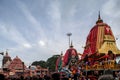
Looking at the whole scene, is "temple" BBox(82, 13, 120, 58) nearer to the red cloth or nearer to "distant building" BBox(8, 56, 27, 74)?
the red cloth

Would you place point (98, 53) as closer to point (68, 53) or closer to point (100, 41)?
point (100, 41)

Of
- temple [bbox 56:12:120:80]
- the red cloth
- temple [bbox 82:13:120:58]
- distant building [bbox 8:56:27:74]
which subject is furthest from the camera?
distant building [bbox 8:56:27:74]

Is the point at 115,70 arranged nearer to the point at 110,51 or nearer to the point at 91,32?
the point at 110,51

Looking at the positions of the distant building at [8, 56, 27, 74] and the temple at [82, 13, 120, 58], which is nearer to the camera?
the temple at [82, 13, 120, 58]

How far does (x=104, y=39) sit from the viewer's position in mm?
41812

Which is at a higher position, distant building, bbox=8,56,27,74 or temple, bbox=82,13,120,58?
temple, bbox=82,13,120,58

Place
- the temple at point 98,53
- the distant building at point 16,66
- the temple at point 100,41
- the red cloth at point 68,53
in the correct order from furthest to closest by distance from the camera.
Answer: the distant building at point 16,66
the red cloth at point 68,53
the temple at point 100,41
the temple at point 98,53

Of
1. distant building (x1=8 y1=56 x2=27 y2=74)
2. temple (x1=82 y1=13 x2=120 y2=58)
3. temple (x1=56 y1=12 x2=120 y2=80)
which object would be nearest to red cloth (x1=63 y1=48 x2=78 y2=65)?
temple (x1=56 y1=12 x2=120 y2=80)

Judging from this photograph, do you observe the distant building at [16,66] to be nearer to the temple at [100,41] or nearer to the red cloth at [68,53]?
the red cloth at [68,53]

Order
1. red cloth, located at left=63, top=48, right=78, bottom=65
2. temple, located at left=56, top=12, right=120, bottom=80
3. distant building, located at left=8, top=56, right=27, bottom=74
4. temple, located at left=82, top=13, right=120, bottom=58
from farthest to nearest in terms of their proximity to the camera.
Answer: distant building, located at left=8, top=56, right=27, bottom=74
red cloth, located at left=63, top=48, right=78, bottom=65
temple, located at left=82, top=13, right=120, bottom=58
temple, located at left=56, top=12, right=120, bottom=80

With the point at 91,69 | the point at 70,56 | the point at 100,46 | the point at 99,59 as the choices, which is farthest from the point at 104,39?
the point at 70,56

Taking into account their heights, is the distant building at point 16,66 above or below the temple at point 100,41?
below

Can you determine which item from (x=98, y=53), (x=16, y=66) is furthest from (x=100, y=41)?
(x=16, y=66)

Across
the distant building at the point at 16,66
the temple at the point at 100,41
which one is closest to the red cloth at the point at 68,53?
the temple at the point at 100,41
